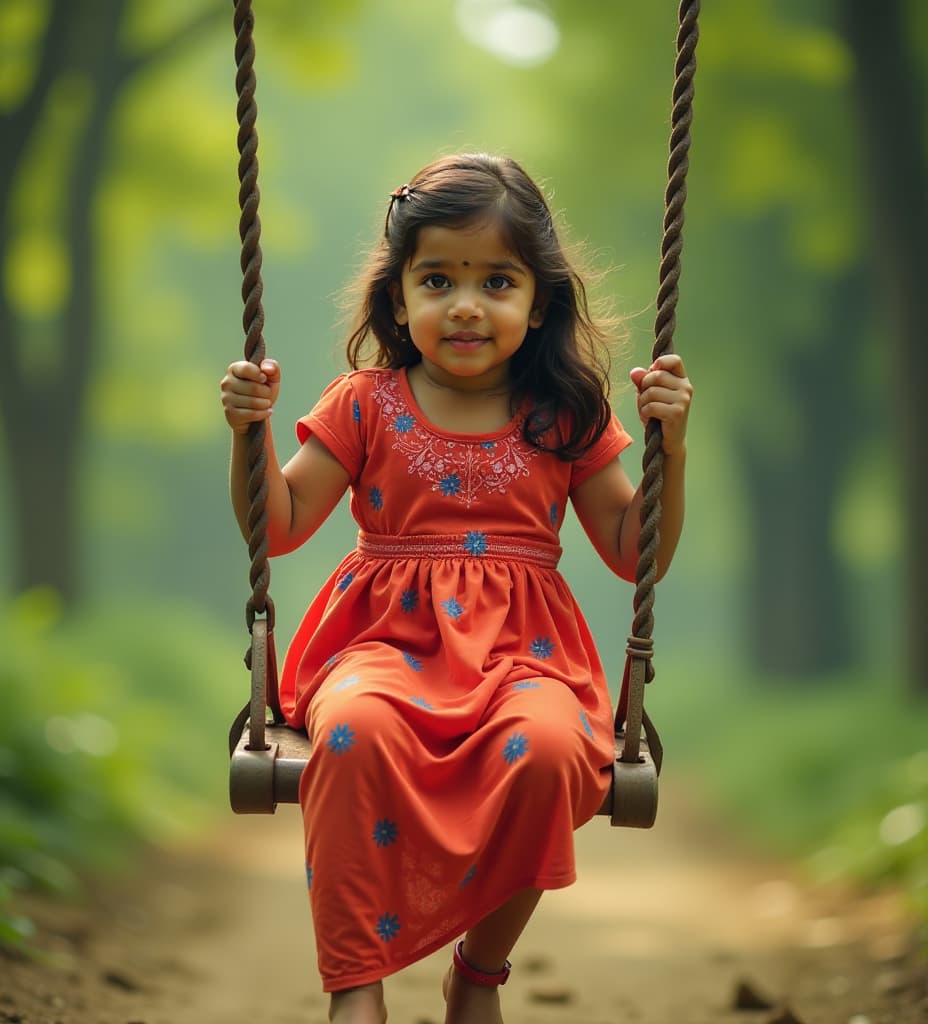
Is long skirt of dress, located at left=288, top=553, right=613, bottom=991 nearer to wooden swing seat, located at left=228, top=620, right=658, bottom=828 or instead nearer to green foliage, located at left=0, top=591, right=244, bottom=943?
wooden swing seat, located at left=228, top=620, right=658, bottom=828

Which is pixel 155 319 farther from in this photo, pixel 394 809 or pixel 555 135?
pixel 394 809

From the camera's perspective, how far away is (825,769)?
29.5ft

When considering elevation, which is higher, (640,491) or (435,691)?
(640,491)

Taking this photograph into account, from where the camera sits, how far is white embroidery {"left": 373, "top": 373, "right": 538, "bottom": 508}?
323 cm

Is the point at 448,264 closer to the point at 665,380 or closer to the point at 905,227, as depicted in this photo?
the point at 665,380

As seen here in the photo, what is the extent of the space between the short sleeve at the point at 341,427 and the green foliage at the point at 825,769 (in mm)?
2870

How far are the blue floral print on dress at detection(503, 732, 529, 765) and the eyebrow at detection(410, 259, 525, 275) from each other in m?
1.03

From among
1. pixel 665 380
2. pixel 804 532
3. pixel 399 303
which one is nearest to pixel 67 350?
pixel 804 532

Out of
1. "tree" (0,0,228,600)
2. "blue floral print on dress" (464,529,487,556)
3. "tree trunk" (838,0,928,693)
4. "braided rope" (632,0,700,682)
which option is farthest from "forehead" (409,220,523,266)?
"tree" (0,0,228,600)

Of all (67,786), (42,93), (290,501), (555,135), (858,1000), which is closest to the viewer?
(290,501)

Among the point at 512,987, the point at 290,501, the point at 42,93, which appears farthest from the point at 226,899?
the point at 42,93

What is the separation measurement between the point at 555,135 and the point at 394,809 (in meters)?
11.1

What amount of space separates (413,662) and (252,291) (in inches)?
33.2

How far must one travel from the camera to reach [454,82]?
18.4 metres
